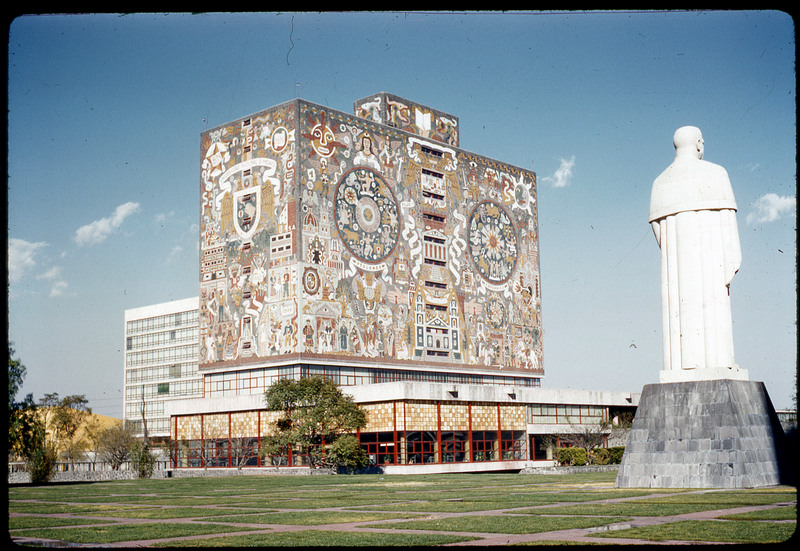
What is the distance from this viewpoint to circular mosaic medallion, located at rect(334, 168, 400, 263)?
7838 cm

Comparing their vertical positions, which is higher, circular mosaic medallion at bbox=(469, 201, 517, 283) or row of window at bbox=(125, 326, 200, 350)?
circular mosaic medallion at bbox=(469, 201, 517, 283)

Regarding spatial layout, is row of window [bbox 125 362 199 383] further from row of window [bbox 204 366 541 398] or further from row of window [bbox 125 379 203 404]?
row of window [bbox 204 366 541 398]

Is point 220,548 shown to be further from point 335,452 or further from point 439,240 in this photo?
point 439,240

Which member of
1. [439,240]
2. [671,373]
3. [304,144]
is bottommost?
[671,373]

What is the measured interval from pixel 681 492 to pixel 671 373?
5085mm

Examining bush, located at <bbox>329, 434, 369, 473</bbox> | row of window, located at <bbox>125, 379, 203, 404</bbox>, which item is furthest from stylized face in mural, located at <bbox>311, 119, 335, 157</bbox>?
row of window, located at <bbox>125, 379, 203, 404</bbox>

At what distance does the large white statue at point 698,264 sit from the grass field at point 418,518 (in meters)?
5.06

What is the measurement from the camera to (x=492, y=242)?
9394 cm

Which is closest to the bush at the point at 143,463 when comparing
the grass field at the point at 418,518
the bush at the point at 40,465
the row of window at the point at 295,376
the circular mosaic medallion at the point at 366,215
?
the bush at the point at 40,465

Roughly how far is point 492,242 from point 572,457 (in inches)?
1543

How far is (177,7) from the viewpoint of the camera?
1027 centimetres

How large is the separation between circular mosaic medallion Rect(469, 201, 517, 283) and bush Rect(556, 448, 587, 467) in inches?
1394

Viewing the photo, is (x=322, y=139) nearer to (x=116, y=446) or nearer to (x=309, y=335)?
(x=309, y=335)

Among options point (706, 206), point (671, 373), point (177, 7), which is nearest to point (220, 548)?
point (177, 7)
